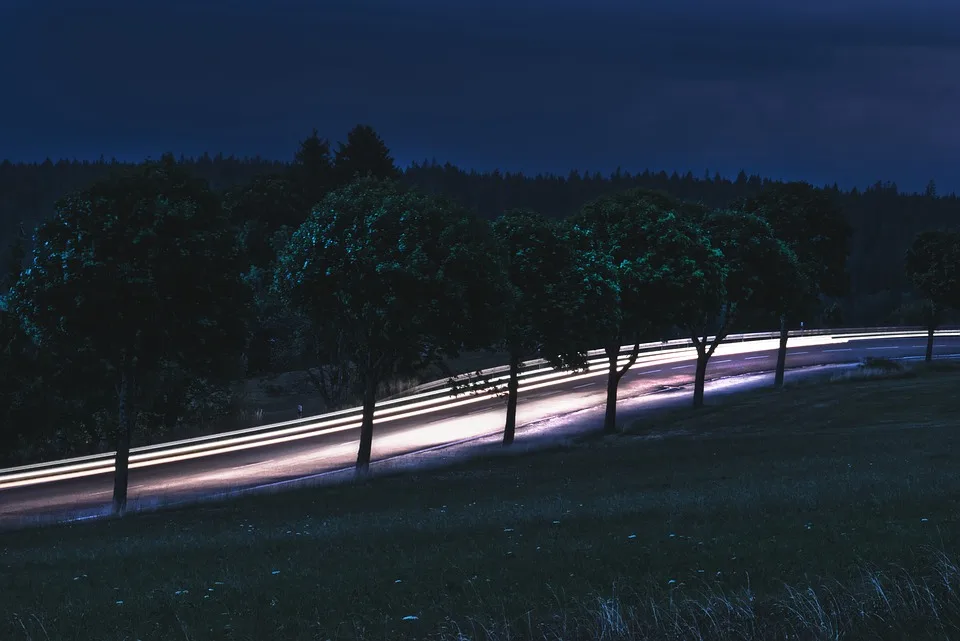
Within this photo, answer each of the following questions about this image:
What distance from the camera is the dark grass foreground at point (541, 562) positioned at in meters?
10.7

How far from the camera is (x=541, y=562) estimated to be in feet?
45.8

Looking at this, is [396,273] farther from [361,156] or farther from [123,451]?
[361,156]

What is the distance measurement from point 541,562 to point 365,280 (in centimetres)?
1821

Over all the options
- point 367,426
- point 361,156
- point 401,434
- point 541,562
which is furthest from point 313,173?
point 541,562

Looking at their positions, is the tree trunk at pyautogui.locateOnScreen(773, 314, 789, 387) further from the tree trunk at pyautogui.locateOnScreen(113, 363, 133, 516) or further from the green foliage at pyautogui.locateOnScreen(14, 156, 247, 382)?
the tree trunk at pyautogui.locateOnScreen(113, 363, 133, 516)

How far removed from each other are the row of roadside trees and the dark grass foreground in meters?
5.76

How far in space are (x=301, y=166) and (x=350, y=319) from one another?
58.8 m

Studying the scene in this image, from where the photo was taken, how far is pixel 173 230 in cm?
2852

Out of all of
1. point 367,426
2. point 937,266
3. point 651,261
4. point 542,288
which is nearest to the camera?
point 367,426

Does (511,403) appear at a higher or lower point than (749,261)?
lower

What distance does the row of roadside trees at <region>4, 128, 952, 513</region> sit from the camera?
28109mm

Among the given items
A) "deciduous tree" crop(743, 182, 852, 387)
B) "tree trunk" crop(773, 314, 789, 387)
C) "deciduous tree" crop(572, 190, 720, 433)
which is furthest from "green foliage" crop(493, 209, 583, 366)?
"tree trunk" crop(773, 314, 789, 387)

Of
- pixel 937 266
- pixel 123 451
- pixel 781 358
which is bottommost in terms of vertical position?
pixel 781 358

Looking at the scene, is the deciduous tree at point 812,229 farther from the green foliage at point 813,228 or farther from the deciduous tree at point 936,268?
the deciduous tree at point 936,268
